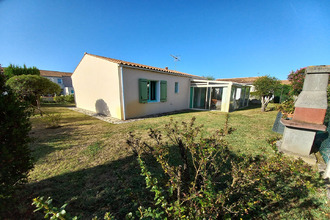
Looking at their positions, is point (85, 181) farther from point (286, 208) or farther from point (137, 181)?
point (286, 208)

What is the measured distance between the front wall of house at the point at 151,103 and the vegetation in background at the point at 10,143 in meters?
5.88

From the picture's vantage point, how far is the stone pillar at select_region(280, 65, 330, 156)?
3006 mm

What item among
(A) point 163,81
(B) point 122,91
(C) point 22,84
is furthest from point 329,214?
(C) point 22,84

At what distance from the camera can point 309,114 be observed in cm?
318

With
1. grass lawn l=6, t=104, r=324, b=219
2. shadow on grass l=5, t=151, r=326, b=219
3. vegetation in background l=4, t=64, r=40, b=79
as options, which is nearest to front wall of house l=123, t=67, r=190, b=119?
grass lawn l=6, t=104, r=324, b=219

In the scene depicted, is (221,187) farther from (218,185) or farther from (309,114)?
(309,114)

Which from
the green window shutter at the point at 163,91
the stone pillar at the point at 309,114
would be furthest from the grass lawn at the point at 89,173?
the green window shutter at the point at 163,91

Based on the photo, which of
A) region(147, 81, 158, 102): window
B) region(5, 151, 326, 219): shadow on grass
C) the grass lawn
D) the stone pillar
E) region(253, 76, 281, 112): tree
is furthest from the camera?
region(253, 76, 281, 112): tree

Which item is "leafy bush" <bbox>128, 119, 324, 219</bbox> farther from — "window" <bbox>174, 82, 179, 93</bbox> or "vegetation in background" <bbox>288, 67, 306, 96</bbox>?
"vegetation in background" <bbox>288, 67, 306, 96</bbox>

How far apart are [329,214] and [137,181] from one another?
304 centimetres

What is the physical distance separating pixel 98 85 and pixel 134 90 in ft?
10.3

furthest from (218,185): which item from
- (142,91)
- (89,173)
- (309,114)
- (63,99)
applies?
(63,99)

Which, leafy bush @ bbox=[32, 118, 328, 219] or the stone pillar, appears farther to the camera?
the stone pillar

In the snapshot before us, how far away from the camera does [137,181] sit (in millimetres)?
2590
